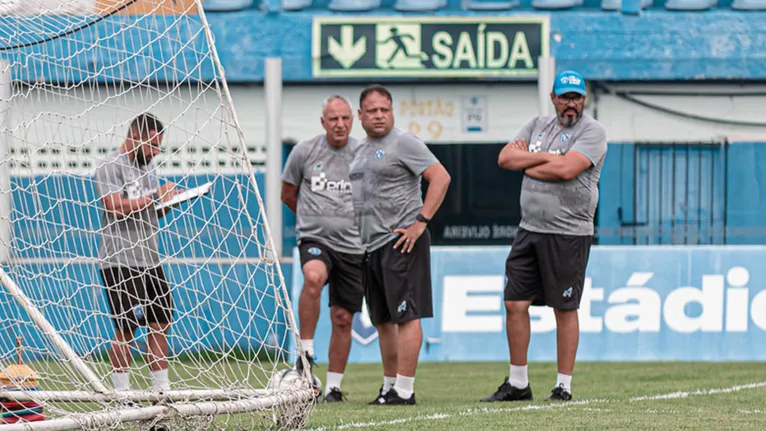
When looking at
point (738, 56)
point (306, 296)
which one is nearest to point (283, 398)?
point (306, 296)

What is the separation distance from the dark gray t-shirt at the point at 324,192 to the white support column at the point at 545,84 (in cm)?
370

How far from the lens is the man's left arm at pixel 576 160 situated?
7.29 m

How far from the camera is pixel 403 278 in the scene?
735 cm

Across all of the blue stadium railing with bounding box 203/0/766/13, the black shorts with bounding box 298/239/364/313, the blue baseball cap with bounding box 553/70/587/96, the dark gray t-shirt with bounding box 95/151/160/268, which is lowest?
the black shorts with bounding box 298/239/364/313

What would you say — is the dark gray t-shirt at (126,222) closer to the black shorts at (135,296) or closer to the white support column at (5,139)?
the black shorts at (135,296)

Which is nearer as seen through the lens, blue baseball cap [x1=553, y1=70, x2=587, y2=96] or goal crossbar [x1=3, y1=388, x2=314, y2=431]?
goal crossbar [x1=3, y1=388, x2=314, y2=431]

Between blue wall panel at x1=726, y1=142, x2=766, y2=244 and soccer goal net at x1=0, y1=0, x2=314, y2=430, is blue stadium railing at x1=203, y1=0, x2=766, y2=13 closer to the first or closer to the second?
blue wall panel at x1=726, y1=142, x2=766, y2=244

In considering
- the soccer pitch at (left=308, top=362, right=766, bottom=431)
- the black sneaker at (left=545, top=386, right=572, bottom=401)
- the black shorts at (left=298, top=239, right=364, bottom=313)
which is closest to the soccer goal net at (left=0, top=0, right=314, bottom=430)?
the soccer pitch at (left=308, top=362, right=766, bottom=431)

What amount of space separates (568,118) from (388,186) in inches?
40.8

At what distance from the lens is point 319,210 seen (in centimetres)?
810

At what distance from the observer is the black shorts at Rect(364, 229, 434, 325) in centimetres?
732

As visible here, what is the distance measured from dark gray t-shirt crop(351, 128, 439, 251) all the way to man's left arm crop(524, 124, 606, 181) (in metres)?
0.59

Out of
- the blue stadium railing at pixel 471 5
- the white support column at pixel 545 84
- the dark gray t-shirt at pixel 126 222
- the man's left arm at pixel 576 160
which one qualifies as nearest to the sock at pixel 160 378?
the dark gray t-shirt at pixel 126 222

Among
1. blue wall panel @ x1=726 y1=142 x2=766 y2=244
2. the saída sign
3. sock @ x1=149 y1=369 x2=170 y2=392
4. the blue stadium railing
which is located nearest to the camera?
sock @ x1=149 y1=369 x2=170 y2=392
